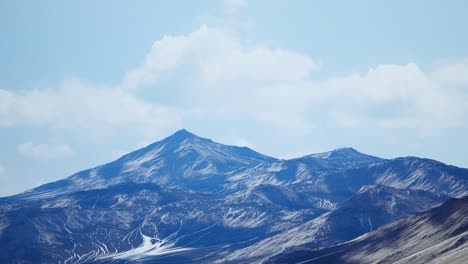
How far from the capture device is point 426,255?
654ft

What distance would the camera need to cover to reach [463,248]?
185500mm

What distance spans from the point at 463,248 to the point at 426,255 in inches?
633

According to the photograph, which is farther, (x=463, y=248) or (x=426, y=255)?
(x=426, y=255)
